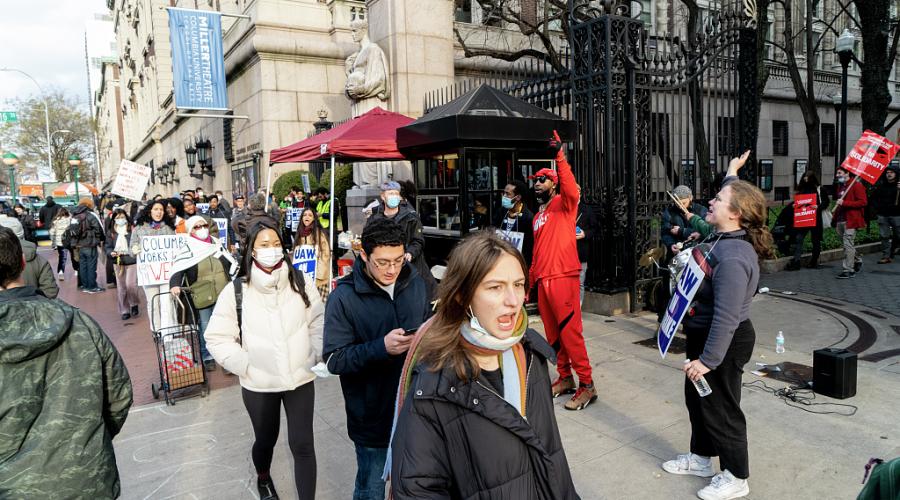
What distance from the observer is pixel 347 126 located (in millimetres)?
9539

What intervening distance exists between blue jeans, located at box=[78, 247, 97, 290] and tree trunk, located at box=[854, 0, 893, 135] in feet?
58.7

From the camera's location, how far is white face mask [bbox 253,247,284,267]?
11.4ft

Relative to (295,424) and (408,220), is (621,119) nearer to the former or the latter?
(408,220)

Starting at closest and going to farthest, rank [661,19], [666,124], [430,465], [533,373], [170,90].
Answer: [430,465], [533,373], [666,124], [661,19], [170,90]

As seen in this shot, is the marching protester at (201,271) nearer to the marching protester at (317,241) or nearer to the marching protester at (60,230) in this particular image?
the marching protester at (317,241)

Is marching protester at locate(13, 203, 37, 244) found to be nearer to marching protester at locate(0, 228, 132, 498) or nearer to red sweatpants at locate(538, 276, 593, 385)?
red sweatpants at locate(538, 276, 593, 385)

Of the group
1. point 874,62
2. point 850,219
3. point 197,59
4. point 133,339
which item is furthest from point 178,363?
point 874,62

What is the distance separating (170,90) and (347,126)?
3100 cm

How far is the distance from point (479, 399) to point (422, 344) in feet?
0.92

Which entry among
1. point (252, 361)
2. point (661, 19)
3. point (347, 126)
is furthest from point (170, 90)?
point (252, 361)

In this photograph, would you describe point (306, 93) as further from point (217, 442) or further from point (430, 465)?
point (430, 465)

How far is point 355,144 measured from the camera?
29.2ft

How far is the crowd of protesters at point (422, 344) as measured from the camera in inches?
71.7

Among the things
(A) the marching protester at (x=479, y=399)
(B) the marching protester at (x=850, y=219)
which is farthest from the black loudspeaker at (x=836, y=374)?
(B) the marching protester at (x=850, y=219)
